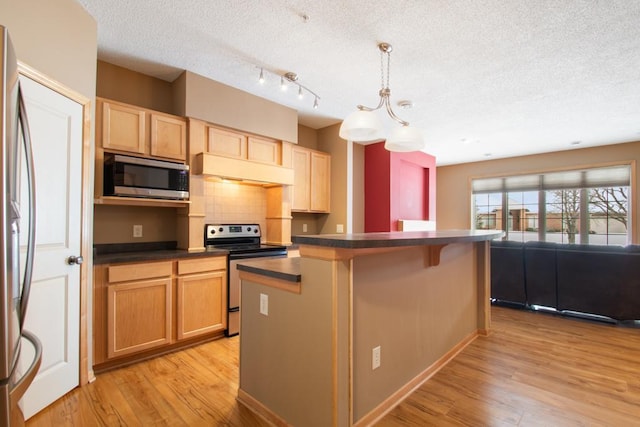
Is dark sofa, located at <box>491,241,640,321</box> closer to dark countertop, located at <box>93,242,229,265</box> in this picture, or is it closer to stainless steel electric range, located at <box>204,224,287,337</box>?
stainless steel electric range, located at <box>204,224,287,337</box>

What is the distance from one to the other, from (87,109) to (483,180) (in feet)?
24.4

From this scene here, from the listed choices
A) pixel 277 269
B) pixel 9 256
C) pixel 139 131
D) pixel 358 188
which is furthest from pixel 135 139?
pixel 358 188

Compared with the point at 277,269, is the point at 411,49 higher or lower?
higher

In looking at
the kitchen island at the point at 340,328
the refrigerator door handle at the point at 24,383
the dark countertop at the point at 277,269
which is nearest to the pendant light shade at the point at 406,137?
the kitchen island at the point at 340,328

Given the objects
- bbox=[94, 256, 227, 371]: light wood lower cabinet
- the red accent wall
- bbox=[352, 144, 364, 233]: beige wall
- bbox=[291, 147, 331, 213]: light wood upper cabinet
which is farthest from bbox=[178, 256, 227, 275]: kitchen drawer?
the red accent wall

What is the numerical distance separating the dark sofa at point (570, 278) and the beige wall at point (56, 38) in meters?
4.74

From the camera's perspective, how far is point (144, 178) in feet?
8.84

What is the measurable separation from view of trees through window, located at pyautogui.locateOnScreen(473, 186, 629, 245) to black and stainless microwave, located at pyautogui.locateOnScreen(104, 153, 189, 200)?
679 cm

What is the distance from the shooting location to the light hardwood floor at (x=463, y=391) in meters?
1.82

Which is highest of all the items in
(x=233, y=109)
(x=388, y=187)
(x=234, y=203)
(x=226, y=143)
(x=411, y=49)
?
(x=411, y=49)

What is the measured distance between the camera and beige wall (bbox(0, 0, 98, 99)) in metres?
1.74

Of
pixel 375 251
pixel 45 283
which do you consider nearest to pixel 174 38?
pixel 45 283

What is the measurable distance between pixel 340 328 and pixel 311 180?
3058 mm

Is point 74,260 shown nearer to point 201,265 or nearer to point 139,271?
point 139,271
